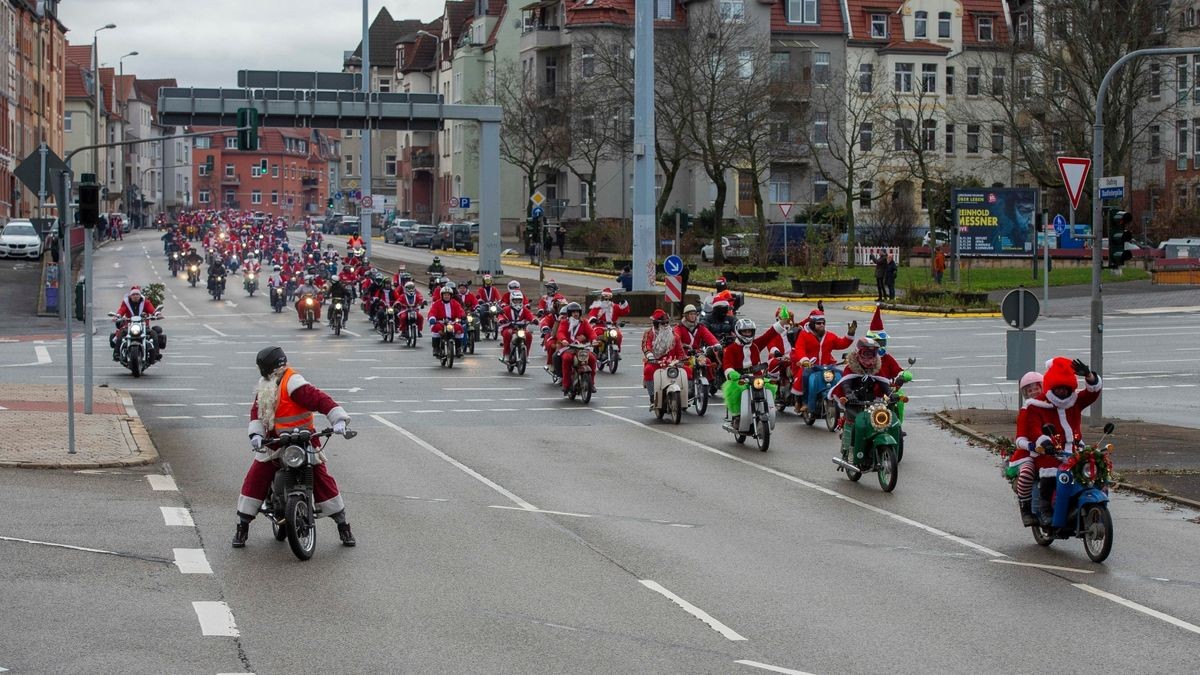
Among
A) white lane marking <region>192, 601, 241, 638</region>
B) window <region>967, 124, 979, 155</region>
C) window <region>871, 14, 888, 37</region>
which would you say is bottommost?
white lane marking <region>192, 601, 241, 638</region>

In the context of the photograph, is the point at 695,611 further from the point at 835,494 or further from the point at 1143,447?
the point at 1143,447

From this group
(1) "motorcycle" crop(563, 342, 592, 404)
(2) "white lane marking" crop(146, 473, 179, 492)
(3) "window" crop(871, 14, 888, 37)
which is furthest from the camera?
(3) "window" crop(871, 14, 888, 37)

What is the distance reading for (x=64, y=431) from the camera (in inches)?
827

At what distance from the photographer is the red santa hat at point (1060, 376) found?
13742 millimetres

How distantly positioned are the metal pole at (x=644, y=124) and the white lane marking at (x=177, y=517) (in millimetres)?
28882

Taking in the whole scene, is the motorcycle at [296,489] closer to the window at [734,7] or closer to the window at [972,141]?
the window at [734,7]

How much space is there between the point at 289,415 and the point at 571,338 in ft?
48.5

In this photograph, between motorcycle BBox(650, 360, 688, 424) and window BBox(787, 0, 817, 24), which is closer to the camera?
motorcycle BBox(650, 360, 688, 424)

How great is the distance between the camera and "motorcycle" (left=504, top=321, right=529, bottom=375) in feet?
107

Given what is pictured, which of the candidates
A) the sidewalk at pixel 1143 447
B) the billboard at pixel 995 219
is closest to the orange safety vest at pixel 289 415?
the sidewalk at pixel 1143 447

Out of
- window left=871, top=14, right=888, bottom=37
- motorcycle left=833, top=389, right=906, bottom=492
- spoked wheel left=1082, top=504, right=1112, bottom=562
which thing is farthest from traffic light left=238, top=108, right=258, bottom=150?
window left=871, top=14, right=888, bottom=37

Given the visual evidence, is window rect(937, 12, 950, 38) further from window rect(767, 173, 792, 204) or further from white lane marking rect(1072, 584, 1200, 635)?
white lane marking rect(1072, 584, 1200, 635)

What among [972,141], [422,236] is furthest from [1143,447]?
[422,236]

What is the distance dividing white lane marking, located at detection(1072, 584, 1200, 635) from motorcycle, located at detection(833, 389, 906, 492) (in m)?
5.01
